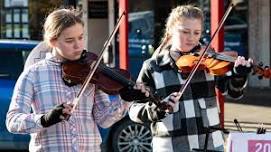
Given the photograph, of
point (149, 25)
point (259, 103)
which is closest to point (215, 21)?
point (259, 103)

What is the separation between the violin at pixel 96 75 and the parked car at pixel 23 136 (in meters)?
4.81

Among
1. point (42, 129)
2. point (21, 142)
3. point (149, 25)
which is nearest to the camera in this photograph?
point (42, 129)

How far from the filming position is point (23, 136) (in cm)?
822

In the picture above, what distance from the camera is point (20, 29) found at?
16.3 m

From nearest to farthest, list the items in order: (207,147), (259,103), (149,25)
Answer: (207,147) < (259,103) < (149,25)

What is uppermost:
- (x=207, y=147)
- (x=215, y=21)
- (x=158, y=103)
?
(x=215, y=21)

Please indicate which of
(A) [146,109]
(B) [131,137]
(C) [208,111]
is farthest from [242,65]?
(B) [131,137]

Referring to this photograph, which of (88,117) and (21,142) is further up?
(88,117)

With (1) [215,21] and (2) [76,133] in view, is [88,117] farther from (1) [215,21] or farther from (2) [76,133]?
(1) [215,21]

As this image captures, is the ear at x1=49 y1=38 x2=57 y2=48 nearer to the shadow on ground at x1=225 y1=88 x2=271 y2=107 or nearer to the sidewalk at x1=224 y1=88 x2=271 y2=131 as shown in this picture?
the sidewalk at x1=224 y1=88 x2=271 y2=131

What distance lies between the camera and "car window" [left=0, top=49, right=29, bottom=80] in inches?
330

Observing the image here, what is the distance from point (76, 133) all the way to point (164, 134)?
2.07 ft

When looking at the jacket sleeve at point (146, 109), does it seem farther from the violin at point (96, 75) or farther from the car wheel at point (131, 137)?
the car wheel at point (131, 137)

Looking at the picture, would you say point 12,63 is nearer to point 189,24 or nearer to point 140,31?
point 189,24
